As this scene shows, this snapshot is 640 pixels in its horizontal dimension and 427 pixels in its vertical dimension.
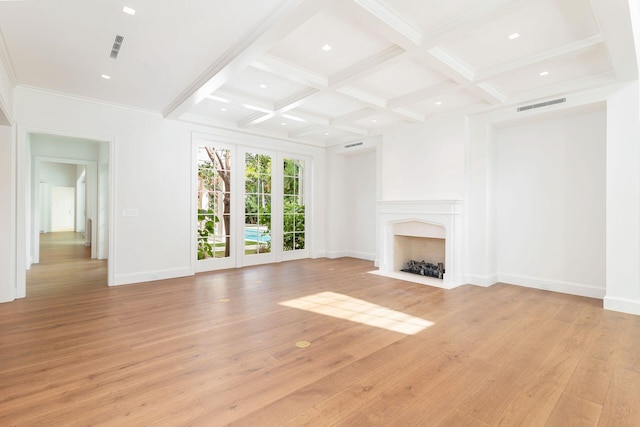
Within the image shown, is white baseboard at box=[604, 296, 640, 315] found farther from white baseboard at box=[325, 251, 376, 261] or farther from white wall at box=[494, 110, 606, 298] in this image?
white baseboard at box=[325, 251, 376, 261]

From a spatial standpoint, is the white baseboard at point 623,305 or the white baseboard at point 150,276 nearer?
the white baseboard at point 623,305

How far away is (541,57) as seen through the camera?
3.44 metres

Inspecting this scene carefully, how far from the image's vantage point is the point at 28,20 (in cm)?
274

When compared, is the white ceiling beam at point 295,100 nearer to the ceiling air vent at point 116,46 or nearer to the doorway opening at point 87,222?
the ceiling air vent at point 116,46

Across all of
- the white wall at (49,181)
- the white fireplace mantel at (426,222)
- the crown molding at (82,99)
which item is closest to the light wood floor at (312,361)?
the white fireplace mantel at (426,222)

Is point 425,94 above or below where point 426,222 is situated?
above

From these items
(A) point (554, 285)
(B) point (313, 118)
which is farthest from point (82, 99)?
(A) point (554, 285)

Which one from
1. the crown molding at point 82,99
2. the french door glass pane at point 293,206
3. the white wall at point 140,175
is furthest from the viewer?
the french door glass pane at point 293,206

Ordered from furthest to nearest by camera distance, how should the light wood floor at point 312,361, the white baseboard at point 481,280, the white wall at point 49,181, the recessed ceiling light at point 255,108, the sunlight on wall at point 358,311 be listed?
the white wall at point 49,181 → the white baseboard at point 481,280 → the recessed ceiling light at point 255,108 → the sunlight on wall at point 358,311 → the light wood floor at point 312,361

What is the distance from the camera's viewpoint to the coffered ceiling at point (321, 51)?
2.63 m

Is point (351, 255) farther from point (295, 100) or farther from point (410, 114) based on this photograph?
point (295, 100)

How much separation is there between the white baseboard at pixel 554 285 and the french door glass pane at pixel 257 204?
183 inches

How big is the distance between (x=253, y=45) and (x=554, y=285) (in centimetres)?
524

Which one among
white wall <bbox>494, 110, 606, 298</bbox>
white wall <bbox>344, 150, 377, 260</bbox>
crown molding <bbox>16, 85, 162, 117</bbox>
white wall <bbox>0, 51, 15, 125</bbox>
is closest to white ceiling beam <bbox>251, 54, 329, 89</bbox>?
white wall <bbox>0, 51, 15, 125</bbox>
